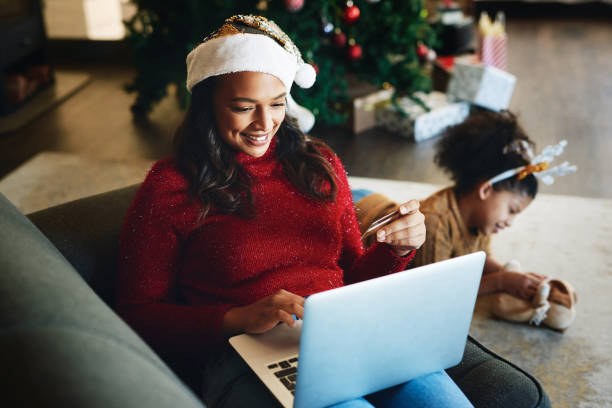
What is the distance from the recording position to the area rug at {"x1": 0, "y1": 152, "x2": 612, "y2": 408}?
5.73ft

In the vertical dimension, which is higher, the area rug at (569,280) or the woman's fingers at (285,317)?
the woman's fingers at (285,317)

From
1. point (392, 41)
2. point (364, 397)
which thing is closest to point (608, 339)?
point (364, 397)

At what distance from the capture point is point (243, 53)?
3.99 feet

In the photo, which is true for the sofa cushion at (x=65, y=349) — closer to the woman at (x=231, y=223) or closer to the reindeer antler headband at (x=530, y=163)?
the woman at (x=231, y=223)

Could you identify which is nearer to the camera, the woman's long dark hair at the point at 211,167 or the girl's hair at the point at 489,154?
the woman's long dark hair at the point at 211,167

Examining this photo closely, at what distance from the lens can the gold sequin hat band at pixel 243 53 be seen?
1215 mm

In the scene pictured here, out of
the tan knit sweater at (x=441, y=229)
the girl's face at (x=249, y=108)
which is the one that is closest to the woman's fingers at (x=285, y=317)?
the girl's face at (x=249, y=108)

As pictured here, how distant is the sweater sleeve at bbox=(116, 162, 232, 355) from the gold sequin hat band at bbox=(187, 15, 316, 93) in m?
A: 0.22

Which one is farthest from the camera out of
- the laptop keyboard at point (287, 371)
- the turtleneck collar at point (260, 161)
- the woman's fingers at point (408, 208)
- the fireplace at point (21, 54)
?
the fireplace at point (21, 54)

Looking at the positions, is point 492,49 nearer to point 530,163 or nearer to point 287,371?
point 530,163

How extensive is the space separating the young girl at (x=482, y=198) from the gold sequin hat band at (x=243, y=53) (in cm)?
74

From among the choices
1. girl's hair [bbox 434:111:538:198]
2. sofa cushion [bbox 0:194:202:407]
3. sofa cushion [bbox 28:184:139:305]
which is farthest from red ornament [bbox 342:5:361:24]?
sofa cushion [bbox 0:194:202:407]

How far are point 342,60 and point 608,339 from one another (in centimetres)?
186

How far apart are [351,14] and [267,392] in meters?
2.27
